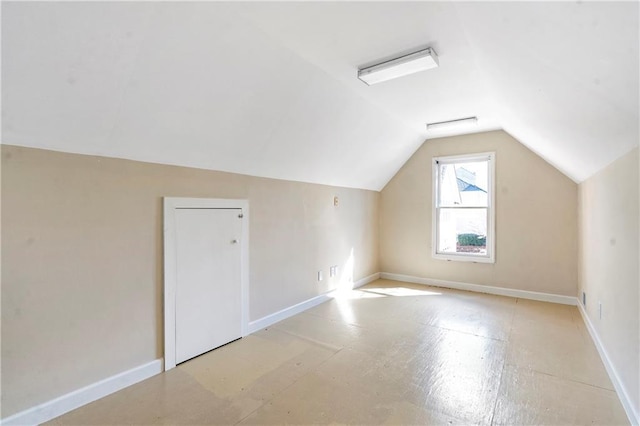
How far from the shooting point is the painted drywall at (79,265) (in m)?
1.84

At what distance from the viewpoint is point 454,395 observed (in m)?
2.22

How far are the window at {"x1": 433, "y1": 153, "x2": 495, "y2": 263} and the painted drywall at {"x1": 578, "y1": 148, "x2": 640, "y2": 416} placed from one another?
5.14 ft

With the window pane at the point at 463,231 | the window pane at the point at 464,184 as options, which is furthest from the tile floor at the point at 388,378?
the window pane at the point at 464,184

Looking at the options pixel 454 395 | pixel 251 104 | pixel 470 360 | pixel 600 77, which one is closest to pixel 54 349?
pixel 251 104

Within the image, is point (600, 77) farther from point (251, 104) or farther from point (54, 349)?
point (54, 349)

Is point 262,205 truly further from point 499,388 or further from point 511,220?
point 511,220

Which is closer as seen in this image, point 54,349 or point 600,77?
point 600,77

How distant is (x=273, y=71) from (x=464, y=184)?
395 cm

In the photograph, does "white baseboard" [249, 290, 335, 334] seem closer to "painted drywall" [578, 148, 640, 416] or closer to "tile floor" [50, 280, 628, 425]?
"tile floor" [50, 280, 628, 425]

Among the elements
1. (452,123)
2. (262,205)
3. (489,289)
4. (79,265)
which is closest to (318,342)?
(262,205)

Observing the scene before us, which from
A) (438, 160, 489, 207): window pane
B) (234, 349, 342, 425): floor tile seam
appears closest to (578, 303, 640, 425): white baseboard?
(234, 349, 342, 425): floor tile seam

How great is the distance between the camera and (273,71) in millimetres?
2418

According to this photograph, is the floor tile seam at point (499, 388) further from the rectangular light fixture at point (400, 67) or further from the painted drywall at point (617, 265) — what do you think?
the rectangular light fixture at point (400, 67)

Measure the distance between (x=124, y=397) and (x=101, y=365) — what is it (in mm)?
280
